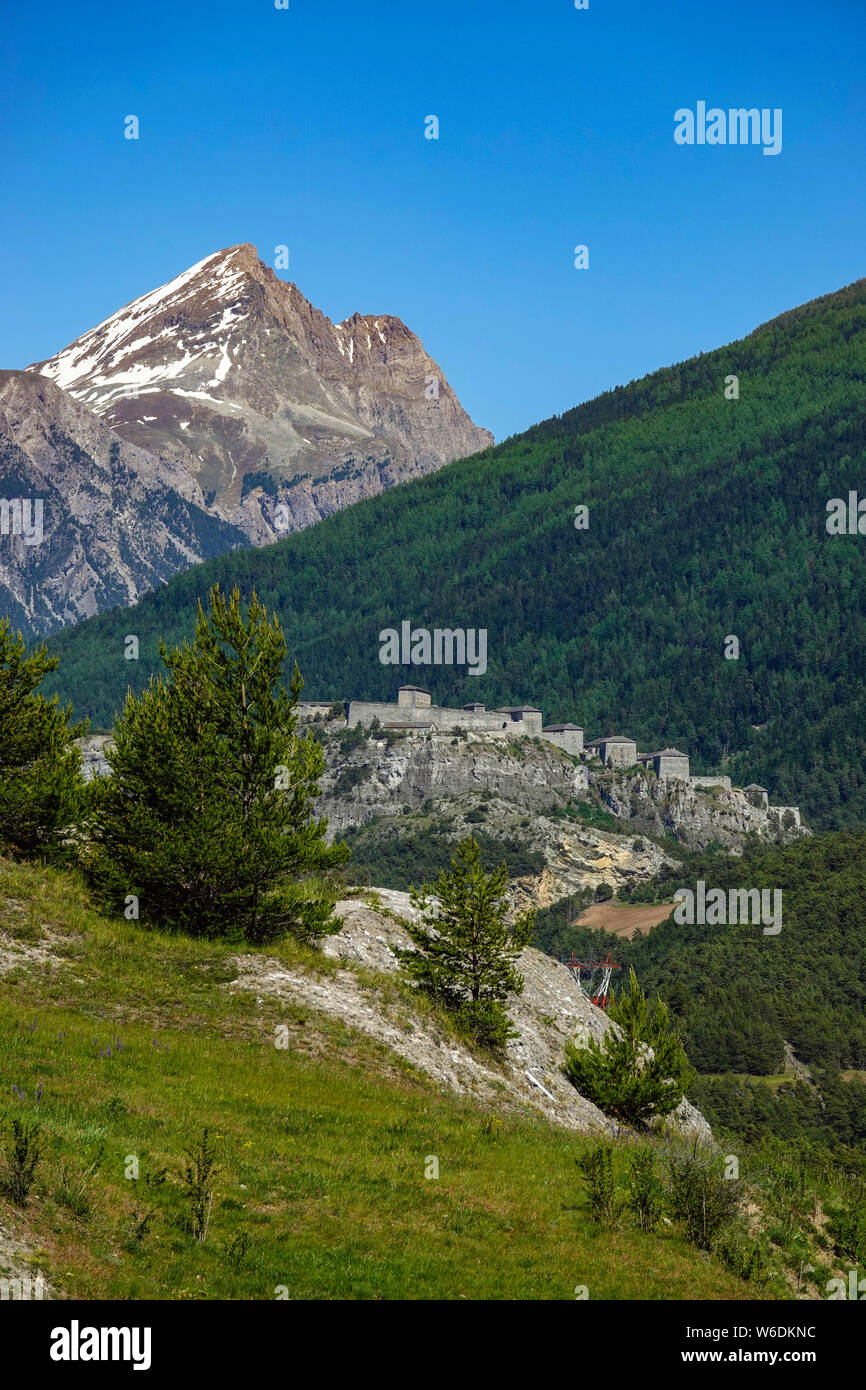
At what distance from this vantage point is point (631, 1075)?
124ft

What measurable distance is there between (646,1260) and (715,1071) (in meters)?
106

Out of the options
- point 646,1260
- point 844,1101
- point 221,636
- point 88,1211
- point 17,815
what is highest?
point 221,636

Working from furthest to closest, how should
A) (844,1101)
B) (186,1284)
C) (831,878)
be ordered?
1. (831,878)
2. (844,1101)
3. (186,1284)

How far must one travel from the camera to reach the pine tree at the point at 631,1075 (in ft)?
122

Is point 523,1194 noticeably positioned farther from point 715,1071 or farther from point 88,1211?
point 715,1071

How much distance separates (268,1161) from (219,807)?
13.7 meters

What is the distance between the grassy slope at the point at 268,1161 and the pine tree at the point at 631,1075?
249 inches

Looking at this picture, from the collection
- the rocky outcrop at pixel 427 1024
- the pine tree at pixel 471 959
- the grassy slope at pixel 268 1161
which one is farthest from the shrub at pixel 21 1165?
the pine tree at pixel 471 959

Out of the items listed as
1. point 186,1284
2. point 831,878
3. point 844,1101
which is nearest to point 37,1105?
point 186,1284

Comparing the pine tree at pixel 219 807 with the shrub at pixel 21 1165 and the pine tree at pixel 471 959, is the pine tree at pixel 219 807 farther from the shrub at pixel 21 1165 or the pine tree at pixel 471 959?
the shrub at pixel 21 1165

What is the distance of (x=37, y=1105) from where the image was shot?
77.3 feet

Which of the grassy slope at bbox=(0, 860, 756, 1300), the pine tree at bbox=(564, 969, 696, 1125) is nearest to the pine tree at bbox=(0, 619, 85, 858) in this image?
the grassy slope at bbox=(0, 860, 756, 1300)

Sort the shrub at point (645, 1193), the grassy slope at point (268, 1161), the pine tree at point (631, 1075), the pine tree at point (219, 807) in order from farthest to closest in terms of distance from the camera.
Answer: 1. the pine tree at point (631, 1075)
2. the pine tree at point (219, 807)
3. the shrub at point (645, 1193)
4. the grassy slope at point (268, 1161)

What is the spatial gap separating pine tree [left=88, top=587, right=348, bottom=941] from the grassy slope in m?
2.85
